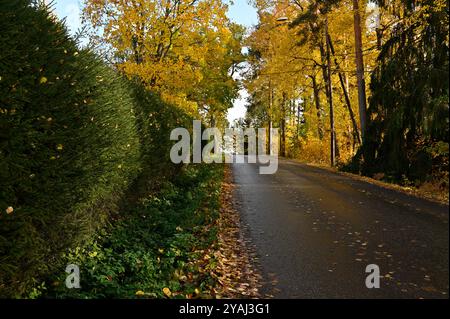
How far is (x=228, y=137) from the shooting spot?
67.9m

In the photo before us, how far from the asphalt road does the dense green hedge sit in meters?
2.49

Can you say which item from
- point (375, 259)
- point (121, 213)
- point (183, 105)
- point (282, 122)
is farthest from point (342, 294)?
point (282, 122)

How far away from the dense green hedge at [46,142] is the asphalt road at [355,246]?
97.9 inches

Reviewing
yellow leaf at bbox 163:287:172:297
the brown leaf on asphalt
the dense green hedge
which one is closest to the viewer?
the dense green hedge

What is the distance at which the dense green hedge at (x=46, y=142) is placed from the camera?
358 centimetres

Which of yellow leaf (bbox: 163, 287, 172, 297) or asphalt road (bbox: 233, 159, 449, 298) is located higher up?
asphalt road (bbox: 233, 159, 449, 298)

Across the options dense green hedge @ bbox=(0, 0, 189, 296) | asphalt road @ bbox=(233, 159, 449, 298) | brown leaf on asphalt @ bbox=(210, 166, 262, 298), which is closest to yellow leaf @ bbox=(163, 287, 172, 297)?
brown leaf on asphalt @ bbox=(210, 166, 262, 298)

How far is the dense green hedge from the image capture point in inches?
141

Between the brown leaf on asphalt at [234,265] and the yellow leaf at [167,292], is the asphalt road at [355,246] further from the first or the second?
the yellow leaf at [167,292]

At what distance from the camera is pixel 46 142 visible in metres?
4.14

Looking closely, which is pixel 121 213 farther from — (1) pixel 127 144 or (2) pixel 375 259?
(2) pixel 375 259

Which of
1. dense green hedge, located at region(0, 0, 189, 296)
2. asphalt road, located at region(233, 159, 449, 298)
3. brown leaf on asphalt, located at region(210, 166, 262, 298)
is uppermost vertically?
dense green hedge, located at region(0, 0, 189, 296)

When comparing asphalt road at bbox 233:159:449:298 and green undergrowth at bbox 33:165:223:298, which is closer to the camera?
asphalt road at bbox 233:159:449:298

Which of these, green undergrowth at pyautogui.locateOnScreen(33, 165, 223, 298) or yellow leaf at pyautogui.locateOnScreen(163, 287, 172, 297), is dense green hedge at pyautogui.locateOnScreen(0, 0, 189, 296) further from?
yellow leaf at pyautogui.locateOnScreen(163, 287, 172, 297)
